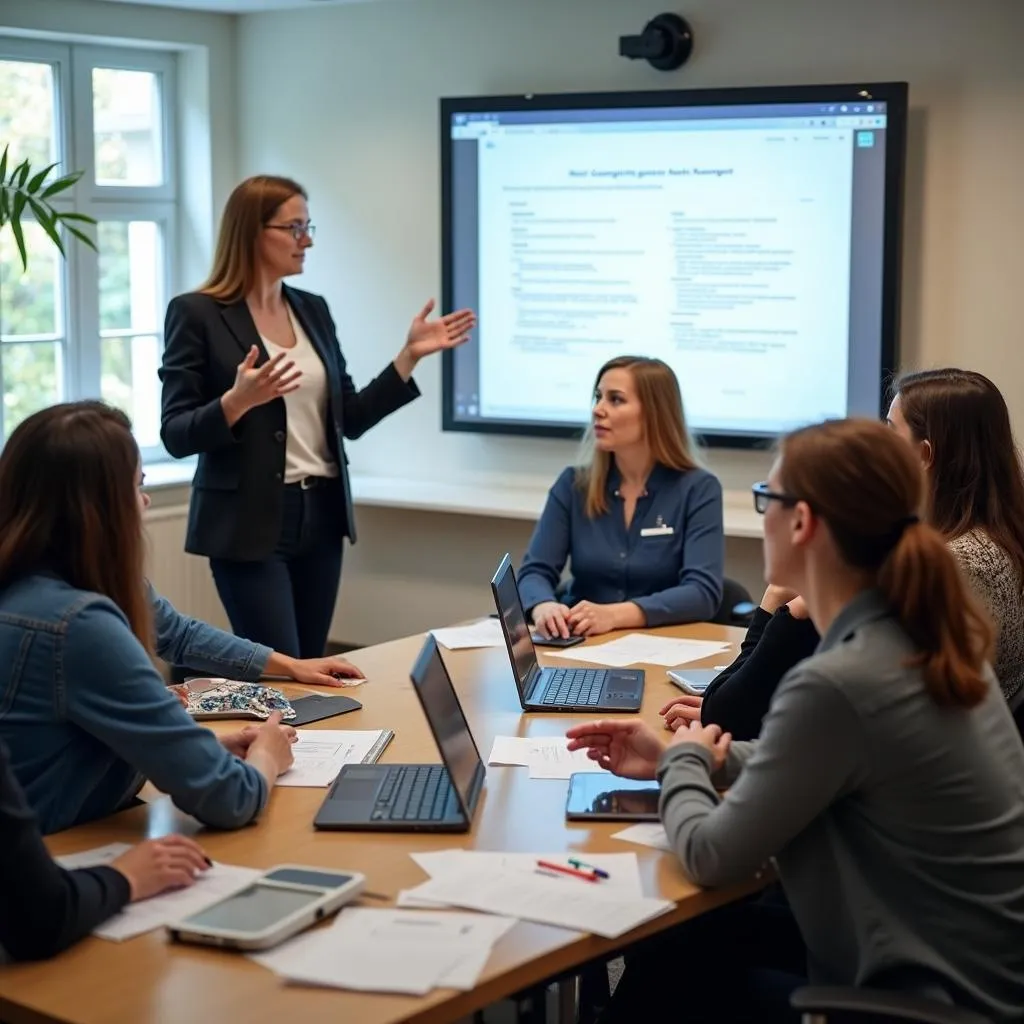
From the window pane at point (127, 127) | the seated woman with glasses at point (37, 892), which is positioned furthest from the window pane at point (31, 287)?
the seated woman with glasses at point (37, 892)

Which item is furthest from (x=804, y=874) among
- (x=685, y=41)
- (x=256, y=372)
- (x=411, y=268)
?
(x=411, y=268)

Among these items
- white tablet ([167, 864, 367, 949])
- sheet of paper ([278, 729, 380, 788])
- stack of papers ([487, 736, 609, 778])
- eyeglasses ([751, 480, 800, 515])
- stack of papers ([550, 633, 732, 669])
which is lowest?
stack of papers ([550, 633, 732, 669])

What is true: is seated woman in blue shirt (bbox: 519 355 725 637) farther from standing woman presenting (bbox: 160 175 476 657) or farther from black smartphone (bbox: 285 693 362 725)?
black smartphone (bbox: 285 693 362 725)

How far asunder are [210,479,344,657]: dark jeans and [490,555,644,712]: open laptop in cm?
105

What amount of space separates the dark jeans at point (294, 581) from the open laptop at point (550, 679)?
1.05m

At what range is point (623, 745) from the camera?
229 cm

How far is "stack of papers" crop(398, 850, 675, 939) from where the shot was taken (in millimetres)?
1860

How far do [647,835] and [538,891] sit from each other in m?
0.26

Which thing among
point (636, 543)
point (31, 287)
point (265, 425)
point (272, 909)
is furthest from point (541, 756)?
point (31, 287)

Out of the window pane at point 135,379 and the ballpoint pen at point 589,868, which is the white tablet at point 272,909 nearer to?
the ballpoint pen at point 589,868

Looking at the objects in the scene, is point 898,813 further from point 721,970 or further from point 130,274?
point 130,274

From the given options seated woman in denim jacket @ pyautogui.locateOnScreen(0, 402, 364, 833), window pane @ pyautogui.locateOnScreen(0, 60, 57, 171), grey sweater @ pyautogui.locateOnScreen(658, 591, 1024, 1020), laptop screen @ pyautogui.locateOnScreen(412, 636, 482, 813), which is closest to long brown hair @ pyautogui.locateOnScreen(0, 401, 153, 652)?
seated woman in denim jacket @ pyautogui.locateOnScreen(0, 402, 364, 833)

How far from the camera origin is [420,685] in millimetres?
2006

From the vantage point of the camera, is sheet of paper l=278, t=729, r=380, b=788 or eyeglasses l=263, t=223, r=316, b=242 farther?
eyeglasses l=263, t=223, r=316, b=242
